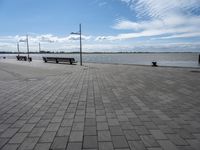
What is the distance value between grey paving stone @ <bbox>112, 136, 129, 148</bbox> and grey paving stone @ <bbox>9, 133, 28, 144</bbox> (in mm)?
1921

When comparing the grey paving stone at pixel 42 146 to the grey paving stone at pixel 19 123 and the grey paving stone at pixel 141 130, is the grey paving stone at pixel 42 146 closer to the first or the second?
the grey paving stone at pixel 19 123

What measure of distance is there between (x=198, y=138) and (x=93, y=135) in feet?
7.34

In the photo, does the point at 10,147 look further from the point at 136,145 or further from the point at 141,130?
the point at 141,130

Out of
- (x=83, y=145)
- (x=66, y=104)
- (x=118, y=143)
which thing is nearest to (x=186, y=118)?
(x=118, y=143)

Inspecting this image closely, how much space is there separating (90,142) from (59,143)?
2.04 feet

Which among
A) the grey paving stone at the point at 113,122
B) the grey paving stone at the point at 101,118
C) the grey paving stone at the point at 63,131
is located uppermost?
the grey paving stone at the point at 101,118

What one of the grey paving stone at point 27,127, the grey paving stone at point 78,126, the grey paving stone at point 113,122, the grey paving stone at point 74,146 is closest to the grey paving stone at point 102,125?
the grey paving stone at point 113,122

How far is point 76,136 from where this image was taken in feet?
12.7

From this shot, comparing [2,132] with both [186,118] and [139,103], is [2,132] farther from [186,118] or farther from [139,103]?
[186,118]

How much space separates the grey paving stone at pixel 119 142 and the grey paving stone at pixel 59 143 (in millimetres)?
991

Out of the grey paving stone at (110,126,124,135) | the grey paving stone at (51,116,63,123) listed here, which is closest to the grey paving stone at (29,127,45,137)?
the grey paving stone at (51,116,63,123)

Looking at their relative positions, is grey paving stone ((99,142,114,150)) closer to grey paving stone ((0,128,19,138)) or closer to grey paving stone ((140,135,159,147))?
grey paving stone ((140,135,159,147))

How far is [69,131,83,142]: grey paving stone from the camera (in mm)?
3707

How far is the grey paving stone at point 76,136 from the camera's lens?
3707mm
